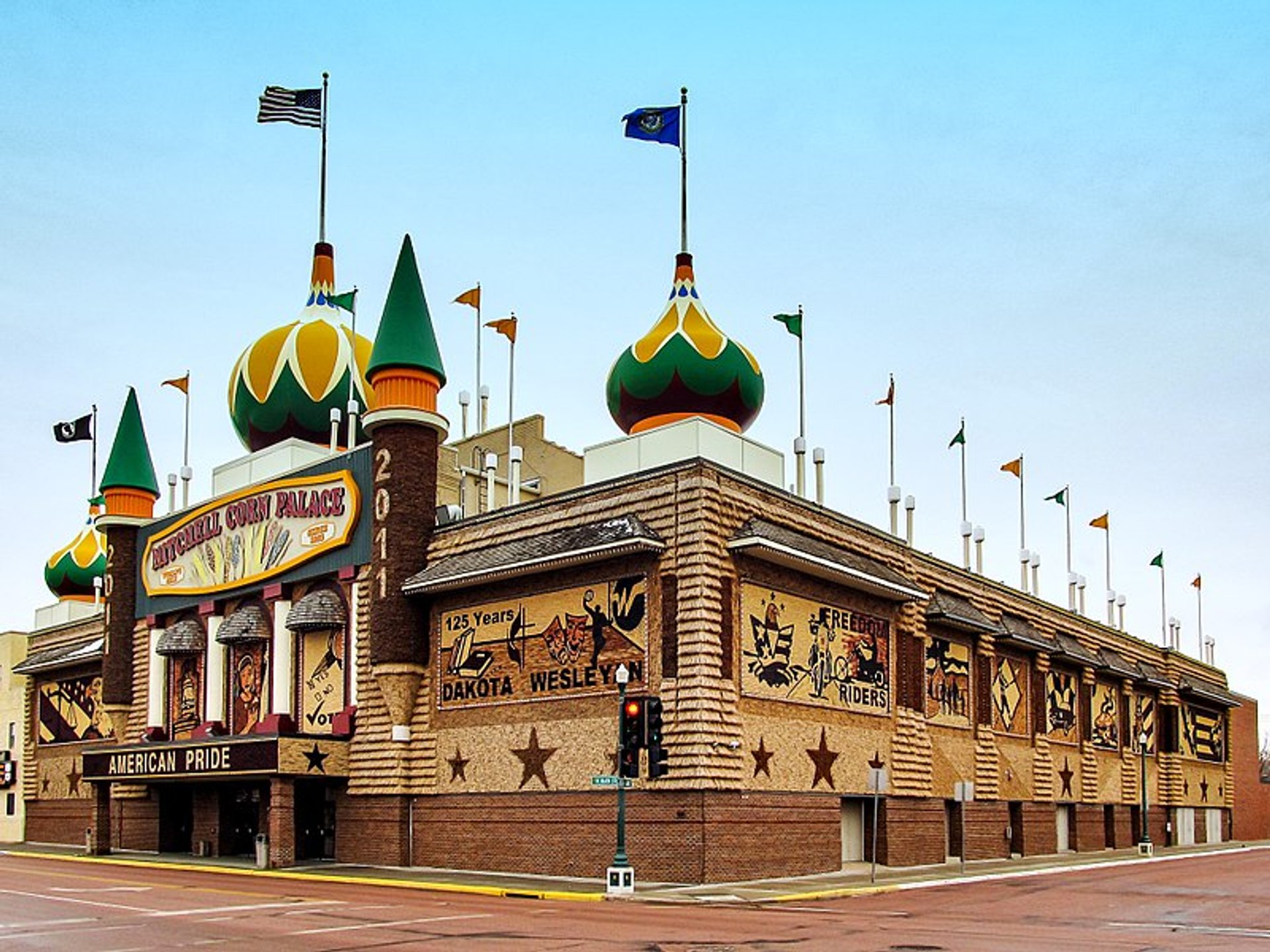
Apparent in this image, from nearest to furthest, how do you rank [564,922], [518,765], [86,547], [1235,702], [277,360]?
[564,922], [518,765], [277,360], [86,547], [1235,702]

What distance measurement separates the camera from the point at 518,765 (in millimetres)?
37062

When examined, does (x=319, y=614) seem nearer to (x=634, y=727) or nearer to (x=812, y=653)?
(x=634, y=727)

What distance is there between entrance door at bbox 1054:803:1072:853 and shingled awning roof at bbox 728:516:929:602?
16687mm

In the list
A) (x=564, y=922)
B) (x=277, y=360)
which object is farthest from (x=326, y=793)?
(x=564, y=922)

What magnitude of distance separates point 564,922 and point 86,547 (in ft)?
157

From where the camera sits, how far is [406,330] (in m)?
41.2

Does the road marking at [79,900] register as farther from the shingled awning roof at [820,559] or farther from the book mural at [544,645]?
the shingled awning roof at [820,559]

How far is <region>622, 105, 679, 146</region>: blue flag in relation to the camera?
133ft

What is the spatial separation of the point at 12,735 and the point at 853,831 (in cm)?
4148

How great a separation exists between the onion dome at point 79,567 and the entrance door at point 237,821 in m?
21.6

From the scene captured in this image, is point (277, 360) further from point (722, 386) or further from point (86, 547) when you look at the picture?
point (86, 547)

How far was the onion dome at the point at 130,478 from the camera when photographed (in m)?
51.7

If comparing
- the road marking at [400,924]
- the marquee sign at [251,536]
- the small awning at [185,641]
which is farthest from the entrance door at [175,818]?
the road marking at [400,924]

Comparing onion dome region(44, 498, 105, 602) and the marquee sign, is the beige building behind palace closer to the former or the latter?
onion dome region(44, 498, 105, 602)
